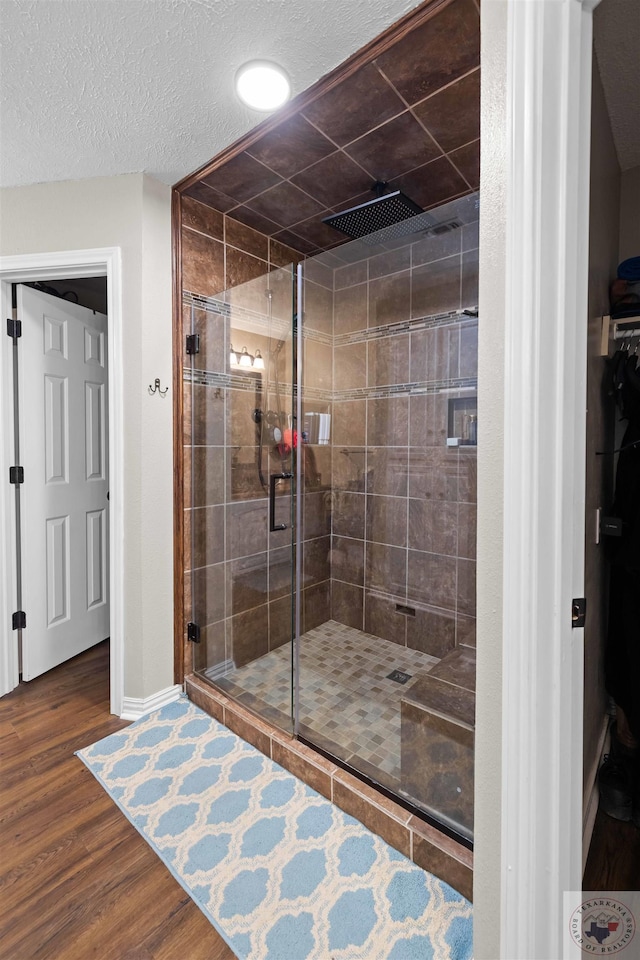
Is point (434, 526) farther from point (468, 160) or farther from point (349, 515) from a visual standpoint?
point (468, 160)

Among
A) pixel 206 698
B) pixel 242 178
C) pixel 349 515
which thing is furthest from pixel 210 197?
pixel 206 698

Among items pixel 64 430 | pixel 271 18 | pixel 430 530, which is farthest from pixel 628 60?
pixel 64 430

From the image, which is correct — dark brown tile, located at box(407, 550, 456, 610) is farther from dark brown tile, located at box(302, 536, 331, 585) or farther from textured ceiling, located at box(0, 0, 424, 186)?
textured ceiling, located at box(0, 0, 424, 186)

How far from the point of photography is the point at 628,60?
4.48 ft

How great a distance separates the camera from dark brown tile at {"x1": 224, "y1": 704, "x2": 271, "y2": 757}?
69.7 inches

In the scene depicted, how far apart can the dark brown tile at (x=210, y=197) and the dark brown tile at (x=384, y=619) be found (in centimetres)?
229

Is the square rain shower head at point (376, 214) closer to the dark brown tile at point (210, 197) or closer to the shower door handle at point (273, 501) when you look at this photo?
the dark brown tile at point (210, 197)

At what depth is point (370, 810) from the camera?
1395 millimetres

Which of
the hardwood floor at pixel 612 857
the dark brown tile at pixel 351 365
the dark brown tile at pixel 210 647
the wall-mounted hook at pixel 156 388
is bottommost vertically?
the hardwood floor at pixel 612 857

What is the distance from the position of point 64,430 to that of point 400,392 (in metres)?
1.96

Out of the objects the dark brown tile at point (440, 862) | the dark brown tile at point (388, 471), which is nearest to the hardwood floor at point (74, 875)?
the dark brown tile at point (440, 862)

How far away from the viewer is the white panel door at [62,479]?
226cm

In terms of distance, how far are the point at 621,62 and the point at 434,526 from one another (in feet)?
6.29

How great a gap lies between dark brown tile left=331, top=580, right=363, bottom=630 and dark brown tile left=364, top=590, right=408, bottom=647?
0.16 feet
